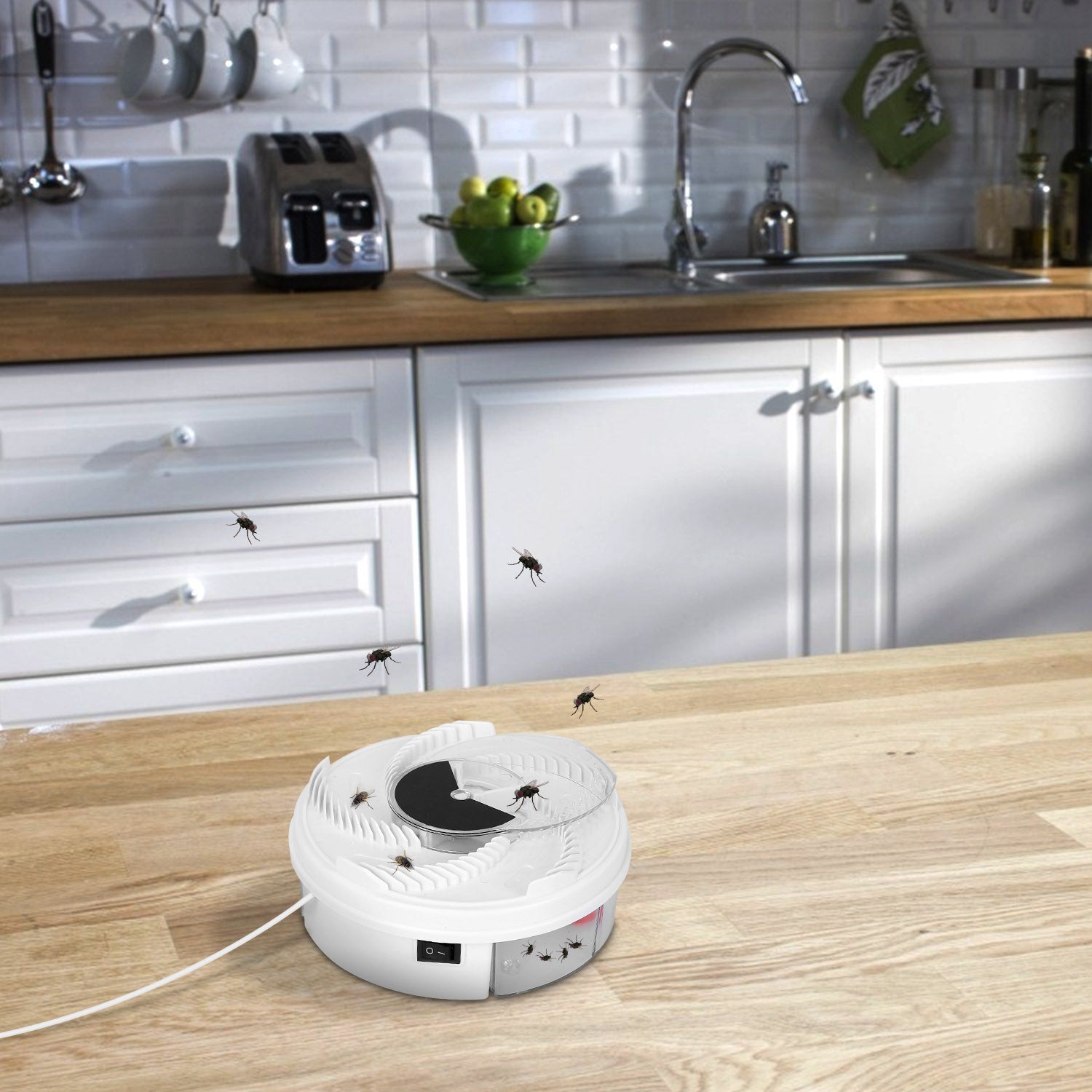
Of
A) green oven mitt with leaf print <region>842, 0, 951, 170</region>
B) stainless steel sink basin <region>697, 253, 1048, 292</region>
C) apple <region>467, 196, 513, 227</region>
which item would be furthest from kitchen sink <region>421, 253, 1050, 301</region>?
green oven mitt with leaf print <region>842, 0, 951, 170</region>

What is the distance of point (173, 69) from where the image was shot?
277cm

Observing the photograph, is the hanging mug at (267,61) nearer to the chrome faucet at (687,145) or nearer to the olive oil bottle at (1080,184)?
the chrome faucet at (687,145)

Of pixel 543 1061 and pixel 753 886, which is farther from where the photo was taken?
pixel 753 886

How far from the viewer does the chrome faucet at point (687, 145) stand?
2883 mm

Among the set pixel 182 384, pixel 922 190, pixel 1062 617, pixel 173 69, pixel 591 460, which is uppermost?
pixel 173 69

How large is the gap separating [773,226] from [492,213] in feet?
2.27

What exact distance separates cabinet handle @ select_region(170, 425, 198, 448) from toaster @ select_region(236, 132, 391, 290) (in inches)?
16.5

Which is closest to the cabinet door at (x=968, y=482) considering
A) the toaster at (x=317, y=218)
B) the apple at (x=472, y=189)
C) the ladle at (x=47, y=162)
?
the apple at (x=472, y=189)

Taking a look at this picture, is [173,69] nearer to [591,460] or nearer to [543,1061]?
[591,460]

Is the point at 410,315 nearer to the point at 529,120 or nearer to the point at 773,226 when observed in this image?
the point at 529,120

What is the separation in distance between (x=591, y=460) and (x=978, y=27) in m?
1.50

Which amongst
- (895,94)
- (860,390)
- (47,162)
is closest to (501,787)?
(860,390)

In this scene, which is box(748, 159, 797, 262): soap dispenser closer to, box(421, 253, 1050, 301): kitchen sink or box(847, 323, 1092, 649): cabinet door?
box(421, 253, 1050, 301): kitchen sink

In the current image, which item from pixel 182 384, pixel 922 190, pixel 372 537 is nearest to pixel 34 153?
pixel 182 384
